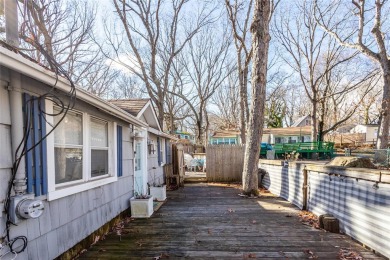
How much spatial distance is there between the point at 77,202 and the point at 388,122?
44.6 ft

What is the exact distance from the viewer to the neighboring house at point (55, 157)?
2436 millimetres

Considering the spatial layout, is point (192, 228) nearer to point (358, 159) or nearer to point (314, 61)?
point (358, 159)

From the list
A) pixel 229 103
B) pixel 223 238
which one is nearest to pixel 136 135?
pixel 223 238

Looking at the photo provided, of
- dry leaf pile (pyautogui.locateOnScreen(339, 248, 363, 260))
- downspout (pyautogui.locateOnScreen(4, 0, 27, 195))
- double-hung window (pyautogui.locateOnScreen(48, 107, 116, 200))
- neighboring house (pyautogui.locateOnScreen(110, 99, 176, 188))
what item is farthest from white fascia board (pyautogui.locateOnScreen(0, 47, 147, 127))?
dry leaf pile (pyautogui.locateOnScreen(339, 248, 363, 260))

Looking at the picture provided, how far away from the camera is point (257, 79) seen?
7.98m

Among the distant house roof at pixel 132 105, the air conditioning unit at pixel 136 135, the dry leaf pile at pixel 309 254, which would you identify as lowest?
the dry leaf pile at pixel 309 254

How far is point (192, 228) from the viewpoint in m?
4.84

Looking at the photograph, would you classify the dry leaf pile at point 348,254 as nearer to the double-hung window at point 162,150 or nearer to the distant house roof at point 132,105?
the distant house roof at point 132,105

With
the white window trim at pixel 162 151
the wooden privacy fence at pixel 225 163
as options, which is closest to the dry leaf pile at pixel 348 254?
→ the white window trim at pixel 162 151

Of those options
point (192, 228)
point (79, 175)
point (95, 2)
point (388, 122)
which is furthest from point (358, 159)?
point (95, 2)

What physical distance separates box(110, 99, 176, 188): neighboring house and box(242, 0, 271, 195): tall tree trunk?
128 inches

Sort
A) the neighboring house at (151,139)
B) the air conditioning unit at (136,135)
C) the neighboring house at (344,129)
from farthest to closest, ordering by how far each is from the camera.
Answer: the neighboring house at (344,129)
the neighboring house at (151,139)
the air conditioning unit at (136,135)

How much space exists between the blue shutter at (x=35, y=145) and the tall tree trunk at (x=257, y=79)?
6335 millimetres

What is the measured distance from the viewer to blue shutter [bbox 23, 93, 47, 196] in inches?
104
